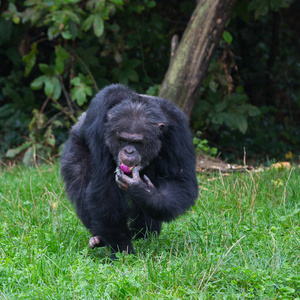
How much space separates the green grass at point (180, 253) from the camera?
10.00 feet

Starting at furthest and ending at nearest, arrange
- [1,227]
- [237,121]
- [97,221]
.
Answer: [237,121]
[1,227]
[97,221]

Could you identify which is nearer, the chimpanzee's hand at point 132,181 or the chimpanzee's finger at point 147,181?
the chimpanzee's hand at point 132,181

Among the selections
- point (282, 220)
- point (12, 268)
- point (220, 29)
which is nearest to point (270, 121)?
point (220, 29)

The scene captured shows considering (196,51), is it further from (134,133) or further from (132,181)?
(132,181)

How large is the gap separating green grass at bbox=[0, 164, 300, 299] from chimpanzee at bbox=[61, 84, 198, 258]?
25 centimetres

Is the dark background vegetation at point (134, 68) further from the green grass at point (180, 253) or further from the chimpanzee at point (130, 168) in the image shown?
the chimpanzee at point (130, 168)

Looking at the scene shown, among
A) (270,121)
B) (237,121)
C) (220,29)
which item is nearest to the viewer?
(220,29)

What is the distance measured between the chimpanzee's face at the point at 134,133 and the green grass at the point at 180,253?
2.38 feet

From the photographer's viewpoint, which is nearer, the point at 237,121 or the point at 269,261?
the point at 269,261

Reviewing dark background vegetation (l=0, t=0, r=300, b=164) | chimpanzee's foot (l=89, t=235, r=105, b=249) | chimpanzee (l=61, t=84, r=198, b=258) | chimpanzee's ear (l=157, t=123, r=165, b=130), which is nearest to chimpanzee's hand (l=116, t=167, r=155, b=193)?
chimpanzee (l=61, t=84, r=198, b=258)

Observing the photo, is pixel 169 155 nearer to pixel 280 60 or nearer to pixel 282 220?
pixel 282 220

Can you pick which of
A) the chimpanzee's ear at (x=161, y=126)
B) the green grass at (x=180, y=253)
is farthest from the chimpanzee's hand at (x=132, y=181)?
the green grass at (x=180, y=253)

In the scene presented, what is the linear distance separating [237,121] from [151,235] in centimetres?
395

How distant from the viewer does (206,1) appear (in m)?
6.61
